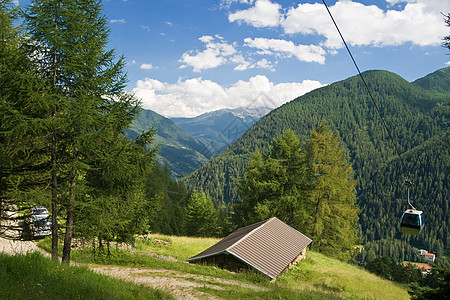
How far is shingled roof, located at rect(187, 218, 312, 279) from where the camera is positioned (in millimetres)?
16909

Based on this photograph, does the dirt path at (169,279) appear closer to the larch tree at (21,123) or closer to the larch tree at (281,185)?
the larch tree at (21,123)

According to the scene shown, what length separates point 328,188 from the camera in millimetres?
Answer: 27969

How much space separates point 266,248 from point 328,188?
11.9m

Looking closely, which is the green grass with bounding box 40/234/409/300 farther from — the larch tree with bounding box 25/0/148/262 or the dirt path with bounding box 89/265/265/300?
the larch tree with bounding box 25/0/148/262

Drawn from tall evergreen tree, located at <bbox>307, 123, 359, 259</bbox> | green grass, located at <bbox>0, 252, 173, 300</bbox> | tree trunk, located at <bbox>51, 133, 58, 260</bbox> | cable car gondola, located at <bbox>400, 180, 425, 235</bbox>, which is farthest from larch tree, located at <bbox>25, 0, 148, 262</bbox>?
tall evergreen tree, located at <bbox>307, 123, 359, 259</bbox>

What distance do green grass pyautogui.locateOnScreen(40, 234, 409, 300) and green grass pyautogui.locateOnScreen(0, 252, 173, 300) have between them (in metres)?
3.40

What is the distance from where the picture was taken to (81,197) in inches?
380

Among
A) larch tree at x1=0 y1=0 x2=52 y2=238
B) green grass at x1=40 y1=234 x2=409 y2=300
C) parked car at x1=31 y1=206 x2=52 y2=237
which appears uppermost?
larch tree at x1=0 y1=0 x2=52 y2=238

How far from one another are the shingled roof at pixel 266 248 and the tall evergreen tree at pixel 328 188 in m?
5.51

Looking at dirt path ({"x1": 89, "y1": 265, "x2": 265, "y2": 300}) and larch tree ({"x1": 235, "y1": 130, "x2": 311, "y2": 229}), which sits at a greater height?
larch tree ({"x1": 235, "y1": 130, "x2": 311, "y2": 229})

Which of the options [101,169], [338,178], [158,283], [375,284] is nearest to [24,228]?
[101,169]

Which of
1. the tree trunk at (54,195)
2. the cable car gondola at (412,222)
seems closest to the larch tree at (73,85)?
the tree trunk at (54,195)

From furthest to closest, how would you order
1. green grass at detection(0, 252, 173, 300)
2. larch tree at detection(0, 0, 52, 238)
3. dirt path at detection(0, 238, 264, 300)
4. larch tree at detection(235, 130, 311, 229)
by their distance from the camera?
larch tree at detection(235, 130, 311, 229) → dirt path at detection(0, 238, 264, 300) → larch tree at detection(0, 0, 52, 238) → green grass at detection(0, 252, 173, 300)

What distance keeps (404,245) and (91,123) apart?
217 m
